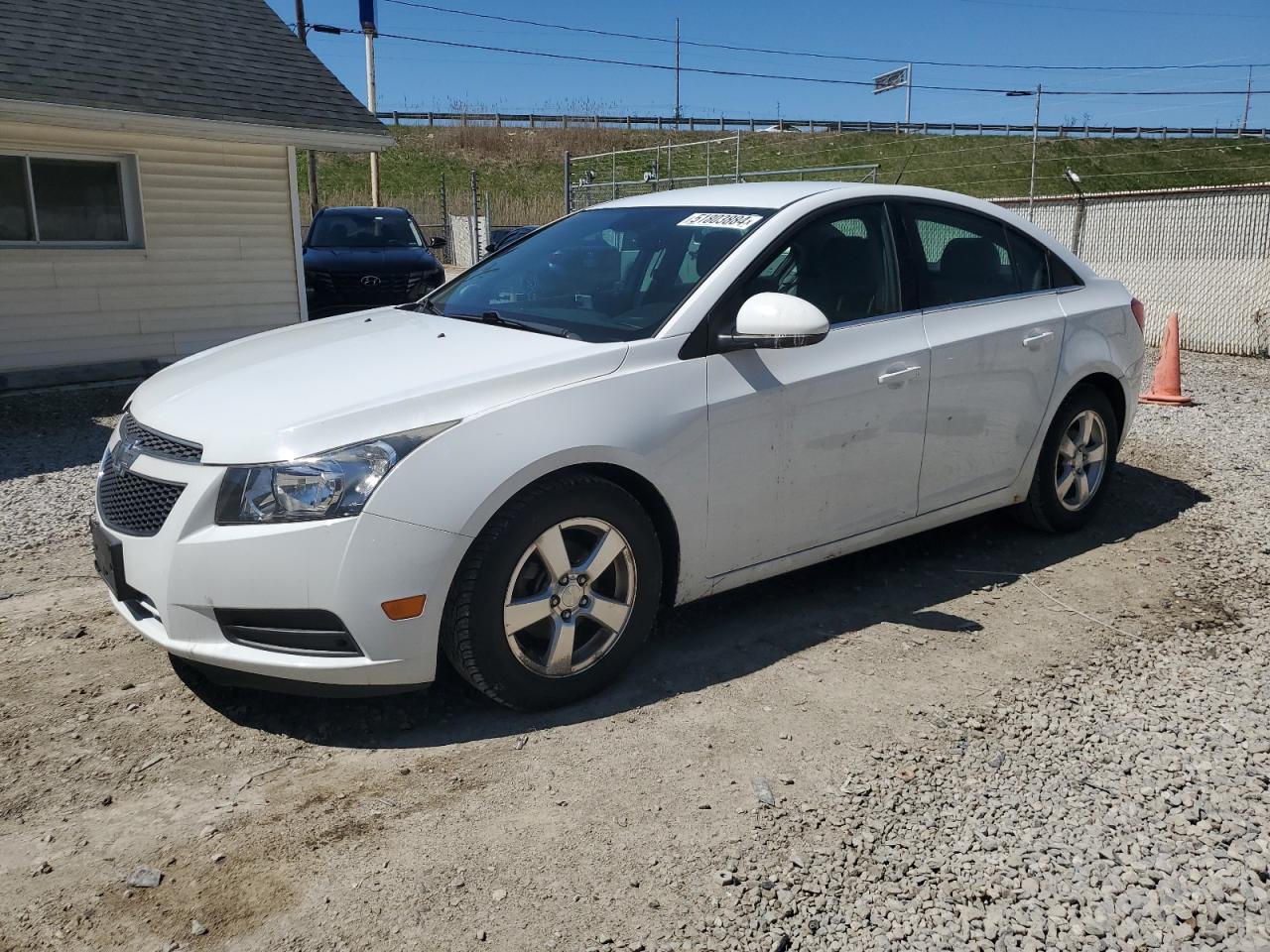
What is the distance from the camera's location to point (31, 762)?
10.6 ft

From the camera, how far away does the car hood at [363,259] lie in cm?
1385

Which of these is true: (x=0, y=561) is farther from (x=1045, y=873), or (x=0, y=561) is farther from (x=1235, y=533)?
(x=1235, y=533)

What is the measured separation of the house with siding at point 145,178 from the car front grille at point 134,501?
7613mm

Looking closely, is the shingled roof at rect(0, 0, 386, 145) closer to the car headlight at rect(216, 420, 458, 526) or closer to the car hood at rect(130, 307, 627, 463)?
the car hood at rect(130, 307, 627, 463)

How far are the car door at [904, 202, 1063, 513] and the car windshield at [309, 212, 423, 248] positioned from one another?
35.9 ft

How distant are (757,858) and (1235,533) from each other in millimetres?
3989

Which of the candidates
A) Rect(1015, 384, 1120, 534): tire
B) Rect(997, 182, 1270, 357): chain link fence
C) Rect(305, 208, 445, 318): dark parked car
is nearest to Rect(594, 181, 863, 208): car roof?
Rect(1015, 384, 1120, 534): tire

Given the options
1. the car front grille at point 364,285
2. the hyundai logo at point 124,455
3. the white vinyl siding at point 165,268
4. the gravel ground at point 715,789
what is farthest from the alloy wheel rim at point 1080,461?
the car front grille at point 364,285

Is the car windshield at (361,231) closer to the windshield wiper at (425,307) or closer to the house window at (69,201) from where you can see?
the house window at (69,201)

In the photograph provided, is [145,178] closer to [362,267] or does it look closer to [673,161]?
[362,267]

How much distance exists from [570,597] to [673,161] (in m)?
40.2

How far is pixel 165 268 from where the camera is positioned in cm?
1143

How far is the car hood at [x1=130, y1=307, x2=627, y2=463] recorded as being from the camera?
3166 mm

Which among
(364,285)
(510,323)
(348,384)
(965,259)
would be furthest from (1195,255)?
(348,384)
